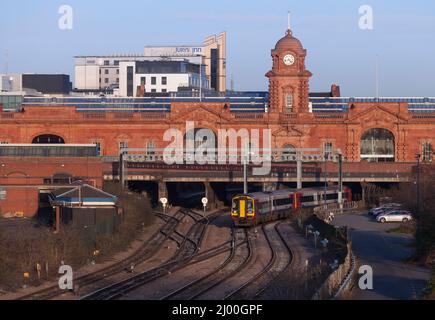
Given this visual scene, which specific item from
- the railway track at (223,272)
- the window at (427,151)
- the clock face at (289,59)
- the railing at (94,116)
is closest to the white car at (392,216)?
the railway track at (223,272)

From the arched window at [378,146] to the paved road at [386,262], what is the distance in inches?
1106

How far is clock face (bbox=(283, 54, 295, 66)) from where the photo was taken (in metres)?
85.2

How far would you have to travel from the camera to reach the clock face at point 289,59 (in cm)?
8519

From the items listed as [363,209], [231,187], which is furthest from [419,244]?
[231,187]

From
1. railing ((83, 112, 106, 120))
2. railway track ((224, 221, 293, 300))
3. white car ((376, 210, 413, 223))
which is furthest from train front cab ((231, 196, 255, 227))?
railing ((83, 112, 106, 120))

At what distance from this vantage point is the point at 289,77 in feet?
280

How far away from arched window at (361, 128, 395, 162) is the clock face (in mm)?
8243

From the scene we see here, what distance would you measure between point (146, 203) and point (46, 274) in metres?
25.9

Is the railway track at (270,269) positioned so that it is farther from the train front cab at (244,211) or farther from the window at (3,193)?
the window at (3,193)

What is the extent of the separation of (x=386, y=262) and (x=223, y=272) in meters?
5.64

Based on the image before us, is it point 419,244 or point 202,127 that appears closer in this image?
point 419,244

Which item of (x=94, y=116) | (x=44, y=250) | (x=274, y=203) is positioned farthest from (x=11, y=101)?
(x=44, y=250)
